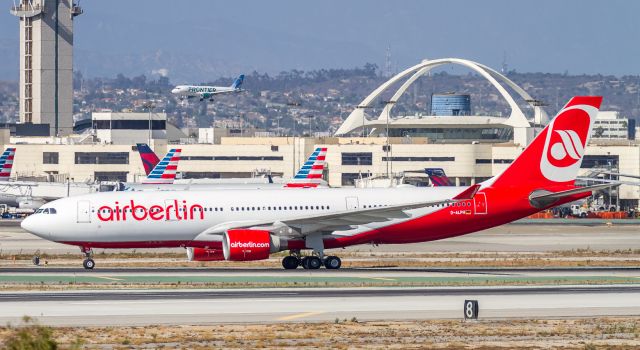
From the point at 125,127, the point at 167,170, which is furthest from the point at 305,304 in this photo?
Result: the point at 125,127

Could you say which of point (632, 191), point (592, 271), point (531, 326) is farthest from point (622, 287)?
point (632, 191)

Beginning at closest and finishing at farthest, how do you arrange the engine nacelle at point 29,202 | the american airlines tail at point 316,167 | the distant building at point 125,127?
1. the american airlines tail at point 316,167
2. the engine nacelle at point 29,202
3. the distant building at point 125,127

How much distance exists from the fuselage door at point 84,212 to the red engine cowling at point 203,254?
513cm

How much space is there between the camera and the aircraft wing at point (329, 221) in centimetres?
6144

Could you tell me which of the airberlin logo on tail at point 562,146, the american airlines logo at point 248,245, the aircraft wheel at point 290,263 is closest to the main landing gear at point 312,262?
the aircraft wheel at point 290,263

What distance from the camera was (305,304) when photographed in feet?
153

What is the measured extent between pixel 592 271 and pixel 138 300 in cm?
2399

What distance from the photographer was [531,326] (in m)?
40.7

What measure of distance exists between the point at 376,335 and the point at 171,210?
2589 centimetres

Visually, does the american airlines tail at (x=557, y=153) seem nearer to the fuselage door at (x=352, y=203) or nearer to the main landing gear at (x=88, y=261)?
the fuselage door at (x=352, y=203)

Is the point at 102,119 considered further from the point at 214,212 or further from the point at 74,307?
the point at 74,307

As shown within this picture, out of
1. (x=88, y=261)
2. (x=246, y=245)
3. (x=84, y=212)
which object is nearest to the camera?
(x=246, y=245)

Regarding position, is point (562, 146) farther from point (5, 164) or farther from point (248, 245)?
point (5, 164)

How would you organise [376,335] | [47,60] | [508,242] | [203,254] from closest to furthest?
[376,335]
[203,254]
[508,242]
[47,60]
